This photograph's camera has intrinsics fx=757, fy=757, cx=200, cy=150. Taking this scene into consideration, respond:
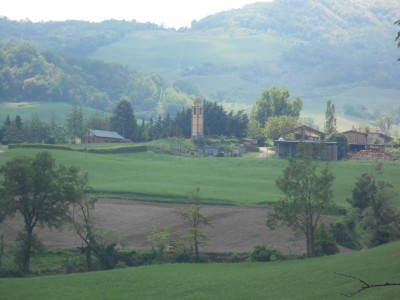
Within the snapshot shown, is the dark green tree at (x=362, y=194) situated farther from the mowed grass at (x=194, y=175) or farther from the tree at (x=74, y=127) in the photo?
the tree at (x=74, y=127)

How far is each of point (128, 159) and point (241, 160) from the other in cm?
1552

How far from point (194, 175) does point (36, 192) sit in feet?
128

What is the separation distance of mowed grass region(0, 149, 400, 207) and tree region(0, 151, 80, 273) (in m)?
20.1

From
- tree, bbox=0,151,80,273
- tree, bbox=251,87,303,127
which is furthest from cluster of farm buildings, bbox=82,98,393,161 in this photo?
tree, bbox=0,151,80,273

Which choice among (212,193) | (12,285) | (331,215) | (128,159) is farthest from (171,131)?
(12,285)

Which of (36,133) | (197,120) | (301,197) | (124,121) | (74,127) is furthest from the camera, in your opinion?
(124,121)

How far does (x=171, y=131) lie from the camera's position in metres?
127

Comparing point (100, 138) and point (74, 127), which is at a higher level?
point (74, 127)

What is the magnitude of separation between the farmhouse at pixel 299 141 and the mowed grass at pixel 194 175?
4.38 meters

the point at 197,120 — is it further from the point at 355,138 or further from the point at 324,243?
the point at 324,243

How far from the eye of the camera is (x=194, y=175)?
9306cm

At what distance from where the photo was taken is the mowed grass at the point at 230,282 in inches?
1487

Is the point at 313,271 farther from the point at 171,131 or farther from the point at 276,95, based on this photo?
the point at 276,95

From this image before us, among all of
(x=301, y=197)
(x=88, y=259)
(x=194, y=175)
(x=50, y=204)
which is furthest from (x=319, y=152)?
(x=88, y=259)
